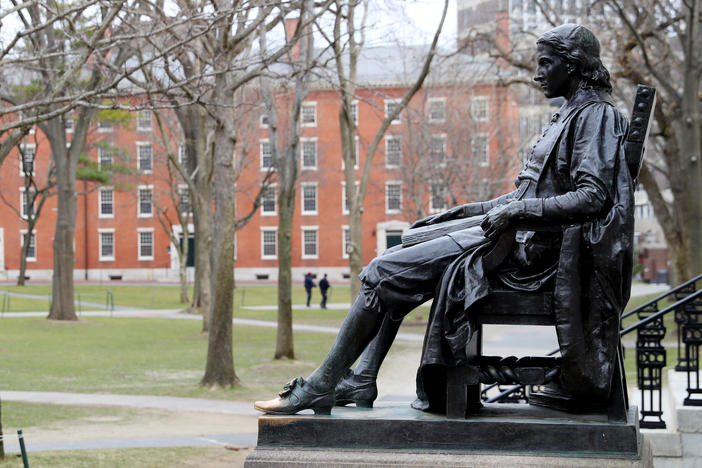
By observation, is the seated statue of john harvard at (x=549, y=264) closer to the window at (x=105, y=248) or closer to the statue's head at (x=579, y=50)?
the statue's head at (x=579, y=50)

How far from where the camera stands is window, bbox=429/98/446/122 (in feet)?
122

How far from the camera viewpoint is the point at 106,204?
64.1 m

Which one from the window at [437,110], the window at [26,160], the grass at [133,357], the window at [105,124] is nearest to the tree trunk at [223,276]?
the grass at [133,357]

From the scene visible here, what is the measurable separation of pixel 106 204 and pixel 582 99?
202ft

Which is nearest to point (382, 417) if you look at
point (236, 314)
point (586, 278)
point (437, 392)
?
point (437, 392)

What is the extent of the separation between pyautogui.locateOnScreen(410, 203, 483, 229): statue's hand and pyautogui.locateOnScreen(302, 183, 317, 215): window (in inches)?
2234

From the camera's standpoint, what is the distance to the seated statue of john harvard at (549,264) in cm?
488

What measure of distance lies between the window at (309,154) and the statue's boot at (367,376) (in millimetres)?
52000

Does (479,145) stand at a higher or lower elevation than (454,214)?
higher

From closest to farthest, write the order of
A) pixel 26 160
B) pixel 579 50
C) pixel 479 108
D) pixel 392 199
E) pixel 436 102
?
pixel 579 50 → pixel 436 102 → pixel 479 108 → pixel 26 160 → pixel 392 199

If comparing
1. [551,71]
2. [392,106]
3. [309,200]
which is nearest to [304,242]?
[309,200]

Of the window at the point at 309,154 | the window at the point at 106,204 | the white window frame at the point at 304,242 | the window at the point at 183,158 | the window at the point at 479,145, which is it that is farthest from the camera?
the window at the point at 106,204

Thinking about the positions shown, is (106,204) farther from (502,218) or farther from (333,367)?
(502,218)

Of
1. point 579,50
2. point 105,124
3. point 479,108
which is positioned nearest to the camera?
point 579,50
